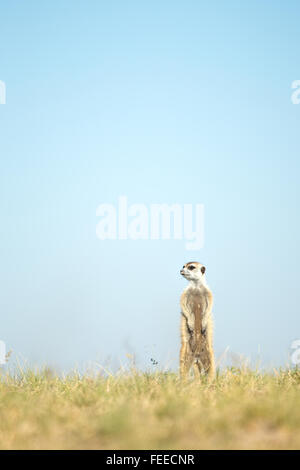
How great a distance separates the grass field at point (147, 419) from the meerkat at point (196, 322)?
1459 mm

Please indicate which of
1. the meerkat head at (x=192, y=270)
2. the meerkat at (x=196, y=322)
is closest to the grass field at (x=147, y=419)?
the meerkat at (x=196, y=322)

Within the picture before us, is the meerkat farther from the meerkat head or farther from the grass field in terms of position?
the grass field

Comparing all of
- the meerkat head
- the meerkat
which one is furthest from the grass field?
the meerkat head

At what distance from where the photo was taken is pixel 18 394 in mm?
6191

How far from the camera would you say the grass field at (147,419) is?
4.14 metres

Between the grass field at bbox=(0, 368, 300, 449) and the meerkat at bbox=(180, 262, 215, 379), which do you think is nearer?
the grass field at bbox=(0, 368, 300, 449)

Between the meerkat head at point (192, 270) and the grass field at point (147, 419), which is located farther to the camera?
the meerkat head at point (192, 270)

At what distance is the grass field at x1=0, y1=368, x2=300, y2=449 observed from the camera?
414cm

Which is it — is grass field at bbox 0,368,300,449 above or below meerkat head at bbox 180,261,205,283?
below

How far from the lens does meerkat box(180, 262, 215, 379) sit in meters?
7.55

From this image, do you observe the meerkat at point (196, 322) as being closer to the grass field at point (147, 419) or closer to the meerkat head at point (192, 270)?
the meerkat head at point (192, 270)

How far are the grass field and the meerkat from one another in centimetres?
146
